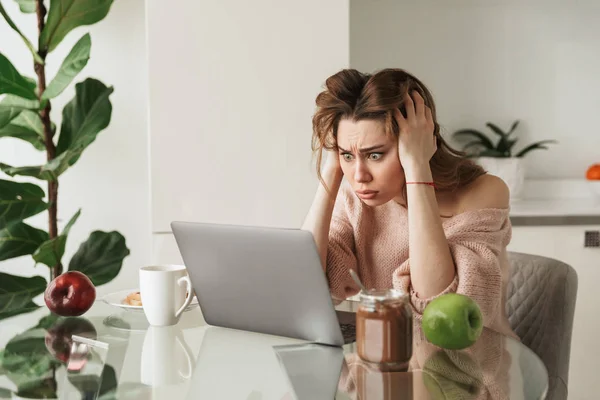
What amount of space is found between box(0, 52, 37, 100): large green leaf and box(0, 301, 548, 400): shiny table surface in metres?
1.33

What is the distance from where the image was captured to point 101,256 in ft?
9.19

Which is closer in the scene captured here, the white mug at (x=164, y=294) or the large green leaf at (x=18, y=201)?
the white mug at (x=164, y=294)

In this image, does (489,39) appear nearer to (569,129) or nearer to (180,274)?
(569,129)

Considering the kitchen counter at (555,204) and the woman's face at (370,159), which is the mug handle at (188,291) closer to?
the woman's face at (370,159)

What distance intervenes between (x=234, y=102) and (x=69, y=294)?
1190mm

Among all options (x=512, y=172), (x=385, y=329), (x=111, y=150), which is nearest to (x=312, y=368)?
(x=385, y=329)

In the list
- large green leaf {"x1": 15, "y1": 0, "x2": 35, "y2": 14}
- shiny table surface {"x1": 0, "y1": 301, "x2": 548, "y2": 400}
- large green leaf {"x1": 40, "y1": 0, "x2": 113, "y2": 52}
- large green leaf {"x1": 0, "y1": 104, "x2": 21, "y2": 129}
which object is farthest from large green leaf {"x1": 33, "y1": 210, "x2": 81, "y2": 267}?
shiny table surface {"x1": 0, "y1": 301, "x2": 548, "y2": 400}

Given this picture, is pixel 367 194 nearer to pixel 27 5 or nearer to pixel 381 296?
pixel 381 296

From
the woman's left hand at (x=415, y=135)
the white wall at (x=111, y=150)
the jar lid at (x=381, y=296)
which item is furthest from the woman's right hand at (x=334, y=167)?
the white wall at (x=111, y=150)

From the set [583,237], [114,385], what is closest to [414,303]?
[114,385]

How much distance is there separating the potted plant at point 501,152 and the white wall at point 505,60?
47 millimetres

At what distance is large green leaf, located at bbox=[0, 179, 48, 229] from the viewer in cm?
270

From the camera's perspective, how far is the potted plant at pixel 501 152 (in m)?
3.35

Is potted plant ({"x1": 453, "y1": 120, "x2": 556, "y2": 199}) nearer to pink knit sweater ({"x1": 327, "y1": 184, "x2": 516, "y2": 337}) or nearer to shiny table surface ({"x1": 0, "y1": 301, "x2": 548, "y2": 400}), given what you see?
pink knit sweater ({"x1": 327, "y1": 184, "x2": 516, "y2": 337})
